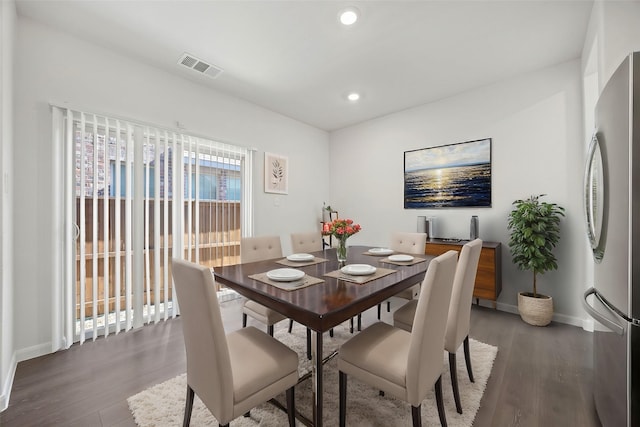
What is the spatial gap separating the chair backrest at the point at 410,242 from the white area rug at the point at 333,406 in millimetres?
1118

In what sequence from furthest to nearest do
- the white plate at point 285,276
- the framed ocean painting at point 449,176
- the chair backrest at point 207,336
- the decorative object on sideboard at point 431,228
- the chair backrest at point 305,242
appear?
the decorative object on sideboard at point 431,228 < the framed ocean painting at point 449,176 < the chair backrest at point 305,242 < the white plate at point 285,276 < the chair backrest at point 207,336

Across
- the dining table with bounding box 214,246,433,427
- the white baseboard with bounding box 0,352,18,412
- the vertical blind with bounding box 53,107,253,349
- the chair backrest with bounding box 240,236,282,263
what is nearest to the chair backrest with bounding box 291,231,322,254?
the chair backrest with bounding box 240,236,282,263

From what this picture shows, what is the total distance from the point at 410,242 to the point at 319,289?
65.5 inches

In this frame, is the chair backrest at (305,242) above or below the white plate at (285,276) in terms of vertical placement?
above

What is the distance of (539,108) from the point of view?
298 cm

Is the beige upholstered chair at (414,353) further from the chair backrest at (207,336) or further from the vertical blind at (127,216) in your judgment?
the vertical blind at (127,216)

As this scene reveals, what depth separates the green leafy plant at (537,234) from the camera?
2.68 metres

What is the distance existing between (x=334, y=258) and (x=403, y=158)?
241cm

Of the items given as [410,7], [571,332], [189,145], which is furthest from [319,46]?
[571,332]

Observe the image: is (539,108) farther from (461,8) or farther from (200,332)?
(200,332)

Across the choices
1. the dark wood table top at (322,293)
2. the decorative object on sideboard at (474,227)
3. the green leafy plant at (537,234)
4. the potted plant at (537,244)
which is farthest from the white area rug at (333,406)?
the decorative object on sideboard at (474,227)

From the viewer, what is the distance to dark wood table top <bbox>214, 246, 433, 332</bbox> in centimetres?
118

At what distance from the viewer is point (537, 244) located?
265 centimetres

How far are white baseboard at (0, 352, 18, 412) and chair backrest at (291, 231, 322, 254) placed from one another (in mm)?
2173
